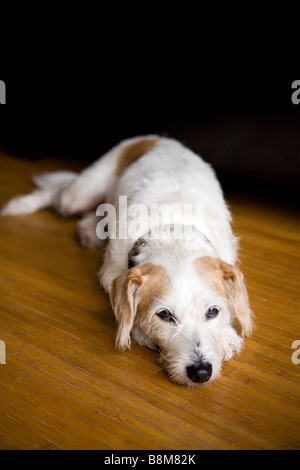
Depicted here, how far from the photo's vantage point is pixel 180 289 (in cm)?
163

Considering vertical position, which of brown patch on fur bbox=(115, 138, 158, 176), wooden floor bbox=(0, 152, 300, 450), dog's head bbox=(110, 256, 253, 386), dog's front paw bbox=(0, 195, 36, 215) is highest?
brown patch on fur bbox=(115, 138, 158, 176)

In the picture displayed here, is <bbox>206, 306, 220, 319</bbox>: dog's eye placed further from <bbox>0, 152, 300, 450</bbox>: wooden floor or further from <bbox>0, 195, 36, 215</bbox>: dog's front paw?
<bbox>0, 195, 36, 215</bbox>: dog's front paw

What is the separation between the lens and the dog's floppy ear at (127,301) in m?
1.71

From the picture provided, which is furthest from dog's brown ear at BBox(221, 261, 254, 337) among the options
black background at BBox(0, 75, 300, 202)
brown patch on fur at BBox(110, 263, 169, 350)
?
black background at BBox(0, 75, 300, 202)

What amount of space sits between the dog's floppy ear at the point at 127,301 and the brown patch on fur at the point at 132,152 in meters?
1.06

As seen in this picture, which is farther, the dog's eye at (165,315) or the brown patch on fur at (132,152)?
the brown patch on fur at (132,152)

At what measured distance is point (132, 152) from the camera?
8.96ft

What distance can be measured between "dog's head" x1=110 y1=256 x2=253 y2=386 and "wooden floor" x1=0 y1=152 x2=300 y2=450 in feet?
0.31

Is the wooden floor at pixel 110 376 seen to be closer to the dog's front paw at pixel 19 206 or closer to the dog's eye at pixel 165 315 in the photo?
the dog's eye at pixel 165 315

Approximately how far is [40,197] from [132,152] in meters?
0.79

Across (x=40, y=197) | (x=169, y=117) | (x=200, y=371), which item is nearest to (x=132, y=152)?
(x=169, y=117)

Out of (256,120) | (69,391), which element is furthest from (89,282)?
(256,120)

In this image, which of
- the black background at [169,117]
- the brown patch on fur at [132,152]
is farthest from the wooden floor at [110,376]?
the black background at [169,117]

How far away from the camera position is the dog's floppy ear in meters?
1.71
